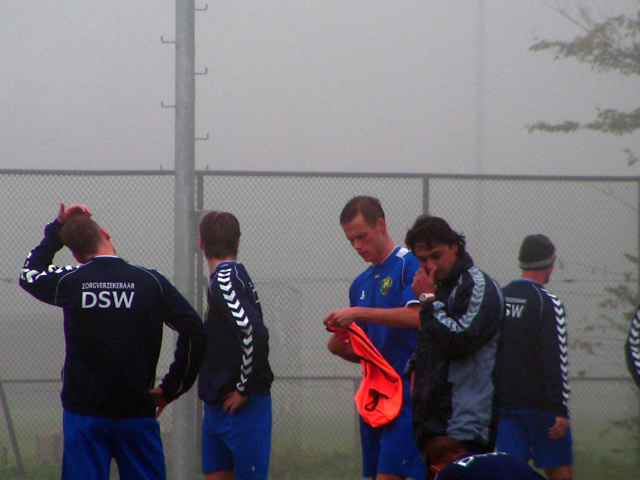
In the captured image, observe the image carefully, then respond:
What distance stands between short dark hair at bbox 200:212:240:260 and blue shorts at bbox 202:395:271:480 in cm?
80

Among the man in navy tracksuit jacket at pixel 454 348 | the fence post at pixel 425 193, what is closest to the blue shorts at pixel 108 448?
the man in navy tracksuit jacket at pixel 454 348

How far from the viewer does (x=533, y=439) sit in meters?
5.09

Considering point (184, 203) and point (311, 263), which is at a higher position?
point (184, 203)

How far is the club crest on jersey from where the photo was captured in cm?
418

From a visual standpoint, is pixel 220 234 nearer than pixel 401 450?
No

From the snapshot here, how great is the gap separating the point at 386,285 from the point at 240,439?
1.14m

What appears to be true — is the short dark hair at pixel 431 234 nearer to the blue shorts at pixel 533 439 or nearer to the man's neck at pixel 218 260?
the man's neck at pixel 218 260

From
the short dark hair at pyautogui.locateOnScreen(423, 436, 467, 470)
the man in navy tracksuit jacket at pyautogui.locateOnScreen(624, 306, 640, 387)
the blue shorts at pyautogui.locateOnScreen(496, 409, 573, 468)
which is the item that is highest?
the man in navy tracksuit jacket at pyautogui.locateOnScreen(624, 306, 640, 387)

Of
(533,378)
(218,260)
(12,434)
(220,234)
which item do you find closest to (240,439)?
(218,260)

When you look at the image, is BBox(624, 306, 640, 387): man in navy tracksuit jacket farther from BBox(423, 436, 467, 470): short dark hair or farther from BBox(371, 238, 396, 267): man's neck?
BBox(423, 436, 467, 470): short dark hair

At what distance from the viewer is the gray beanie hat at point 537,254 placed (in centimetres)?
524

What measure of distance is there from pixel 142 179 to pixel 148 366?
3276mm

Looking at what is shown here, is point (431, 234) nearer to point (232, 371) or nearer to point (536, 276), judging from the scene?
point (232, 371)

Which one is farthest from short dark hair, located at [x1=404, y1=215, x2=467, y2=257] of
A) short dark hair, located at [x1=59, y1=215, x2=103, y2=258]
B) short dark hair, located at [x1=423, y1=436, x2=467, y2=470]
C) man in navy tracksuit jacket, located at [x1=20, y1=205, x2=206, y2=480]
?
short dark hair, located at [x1=59, y1=215, x2=103, y2=258]
